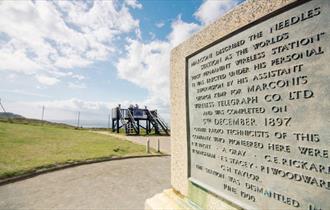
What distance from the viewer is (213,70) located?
306cm

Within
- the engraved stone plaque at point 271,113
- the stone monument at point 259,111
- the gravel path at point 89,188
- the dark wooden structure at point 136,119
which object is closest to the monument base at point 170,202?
the stone monument at point 259,111

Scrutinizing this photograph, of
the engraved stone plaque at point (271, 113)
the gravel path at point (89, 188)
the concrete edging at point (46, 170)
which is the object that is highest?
the engraved stone plaque at point (271, 113)

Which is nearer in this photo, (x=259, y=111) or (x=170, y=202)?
(x=259, y=111)

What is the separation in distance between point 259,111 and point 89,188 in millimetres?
5698

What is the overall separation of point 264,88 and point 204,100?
99 cm

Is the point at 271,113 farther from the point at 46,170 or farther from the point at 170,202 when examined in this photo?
the point at 46,170

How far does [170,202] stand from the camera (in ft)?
12.0

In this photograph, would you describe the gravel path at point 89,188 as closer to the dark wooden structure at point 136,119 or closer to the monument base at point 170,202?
the monument base at point 170,202

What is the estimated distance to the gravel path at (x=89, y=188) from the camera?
18.3 ft

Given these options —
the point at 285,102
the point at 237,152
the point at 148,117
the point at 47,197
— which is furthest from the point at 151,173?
the point at 148,117

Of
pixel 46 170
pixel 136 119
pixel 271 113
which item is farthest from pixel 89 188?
pixel 136 119

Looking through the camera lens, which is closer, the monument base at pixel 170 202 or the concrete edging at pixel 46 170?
the monument base at pixel 170 202

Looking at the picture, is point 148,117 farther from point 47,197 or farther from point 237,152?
point 237,152

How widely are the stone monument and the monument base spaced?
2 centimetres
